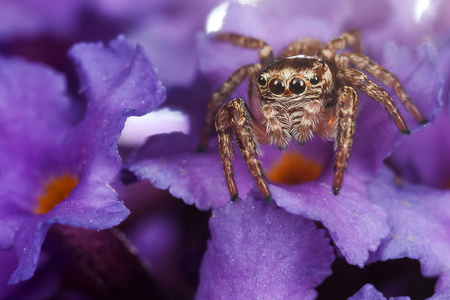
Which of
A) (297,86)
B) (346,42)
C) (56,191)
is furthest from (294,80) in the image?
(56,191)

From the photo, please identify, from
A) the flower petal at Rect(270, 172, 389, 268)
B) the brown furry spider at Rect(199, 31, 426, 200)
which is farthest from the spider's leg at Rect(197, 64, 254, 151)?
the flower petal at Rect(270, 172, 389, 268)

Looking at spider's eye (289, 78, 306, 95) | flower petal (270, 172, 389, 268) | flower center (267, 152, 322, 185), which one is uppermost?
spider's eye (289, 78, 306, 95)

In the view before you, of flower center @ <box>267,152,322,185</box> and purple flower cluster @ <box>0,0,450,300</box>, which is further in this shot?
flower center @ <box>267,152,322,185</box>

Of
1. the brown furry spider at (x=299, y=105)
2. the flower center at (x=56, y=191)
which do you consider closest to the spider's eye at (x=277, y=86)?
the brown furry spider at (x=299, y=105)

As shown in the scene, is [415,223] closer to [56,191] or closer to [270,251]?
[270,251]

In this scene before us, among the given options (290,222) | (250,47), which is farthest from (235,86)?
(290,222)

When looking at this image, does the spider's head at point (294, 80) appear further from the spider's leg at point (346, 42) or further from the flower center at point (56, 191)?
the flower center at point (56, 191)

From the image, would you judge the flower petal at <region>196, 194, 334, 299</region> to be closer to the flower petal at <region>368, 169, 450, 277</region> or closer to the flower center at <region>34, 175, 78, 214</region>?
the flower petal at <region>368, 169, 450, 277</region>
